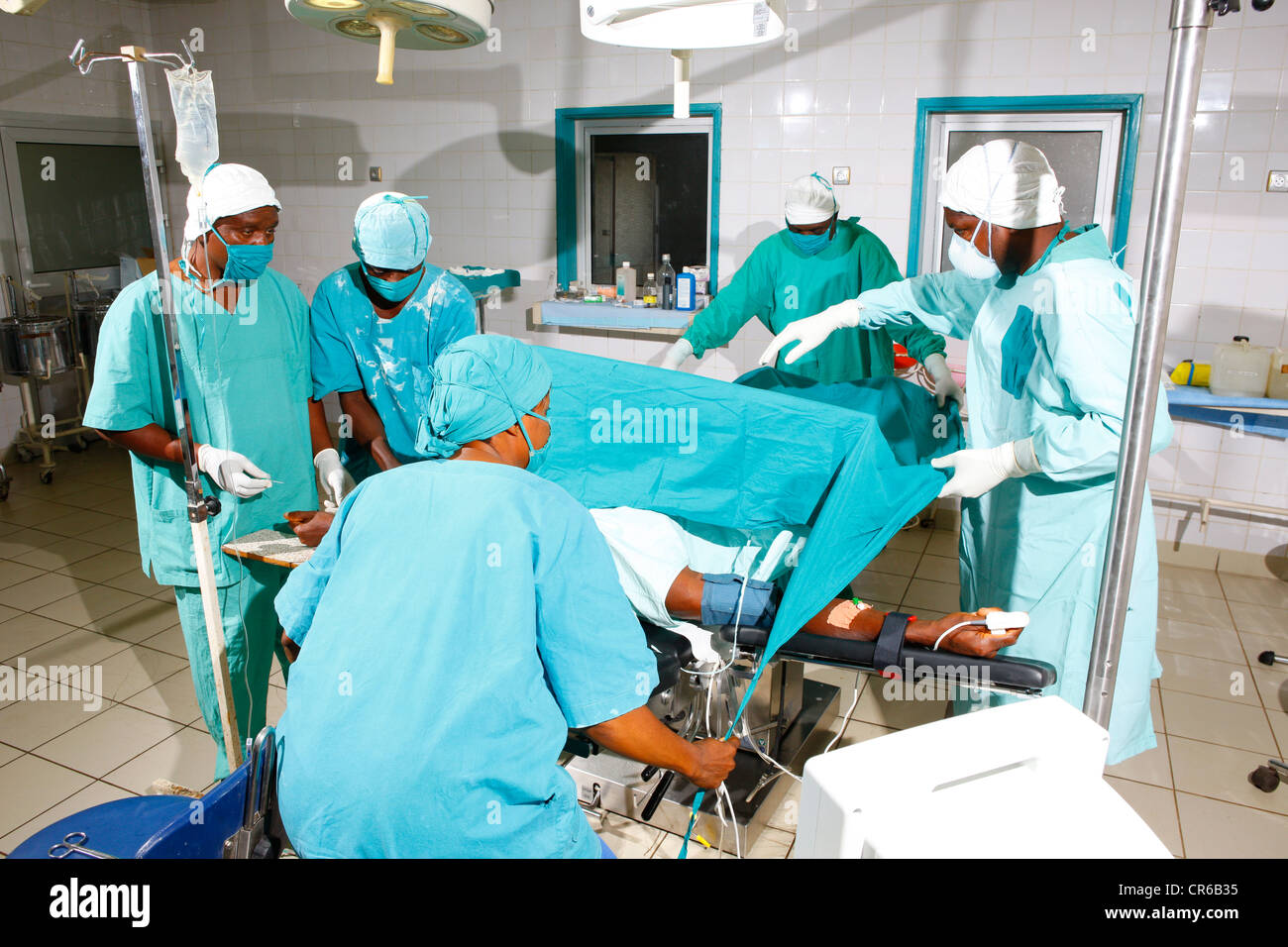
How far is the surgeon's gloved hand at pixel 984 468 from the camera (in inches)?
77.8

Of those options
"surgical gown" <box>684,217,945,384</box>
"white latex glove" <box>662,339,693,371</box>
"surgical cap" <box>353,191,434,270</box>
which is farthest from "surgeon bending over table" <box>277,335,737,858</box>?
"surgical gown" <box>684,217,945,384</box>

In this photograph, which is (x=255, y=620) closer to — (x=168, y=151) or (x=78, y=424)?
(x=78, y=424)

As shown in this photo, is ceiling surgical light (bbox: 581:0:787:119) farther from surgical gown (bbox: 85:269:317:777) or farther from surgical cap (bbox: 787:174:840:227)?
surgical cap (bbox: 787:174:840:227)

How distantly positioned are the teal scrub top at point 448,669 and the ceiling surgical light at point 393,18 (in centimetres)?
129

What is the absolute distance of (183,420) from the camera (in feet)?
6.89

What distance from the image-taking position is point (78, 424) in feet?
19.7

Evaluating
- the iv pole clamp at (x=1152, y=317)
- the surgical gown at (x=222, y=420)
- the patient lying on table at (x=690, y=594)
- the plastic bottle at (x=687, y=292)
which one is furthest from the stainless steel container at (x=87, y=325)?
the iv pole clamp at (x=1152, y=317)

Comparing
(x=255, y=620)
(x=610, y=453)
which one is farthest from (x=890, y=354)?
(x=255, y=620)

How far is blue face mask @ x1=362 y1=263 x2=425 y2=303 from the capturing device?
270cm

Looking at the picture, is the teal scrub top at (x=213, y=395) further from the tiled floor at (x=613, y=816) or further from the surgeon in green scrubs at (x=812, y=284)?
the surgeon in green scrubs at (x=812, y=284)

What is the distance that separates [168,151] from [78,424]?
2009 mm

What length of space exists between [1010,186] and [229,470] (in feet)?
6.37

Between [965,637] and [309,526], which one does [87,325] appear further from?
[965,637]

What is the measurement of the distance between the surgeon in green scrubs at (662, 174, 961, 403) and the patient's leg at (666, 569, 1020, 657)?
158 centimetres
